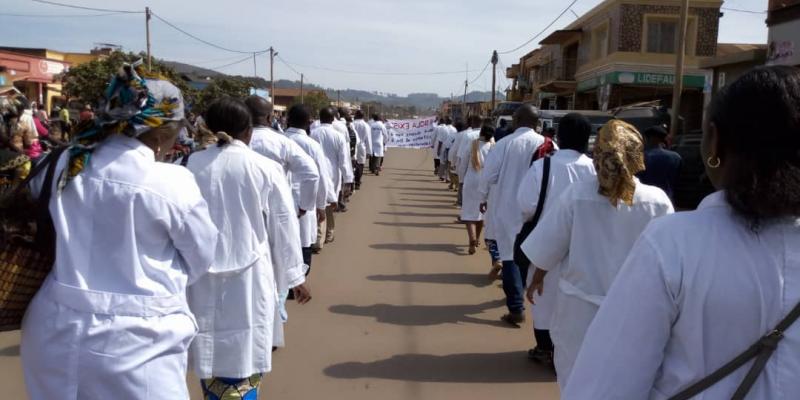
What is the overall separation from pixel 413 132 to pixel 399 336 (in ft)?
Result: 60.1

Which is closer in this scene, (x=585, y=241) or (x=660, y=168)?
(x=585, y=241)

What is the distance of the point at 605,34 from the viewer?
3484 centimetres

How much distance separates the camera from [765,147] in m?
1.46

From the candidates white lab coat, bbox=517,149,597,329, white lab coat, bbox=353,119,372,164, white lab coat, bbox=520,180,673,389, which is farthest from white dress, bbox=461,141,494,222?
A: white lab coat, bbox=353,119,372,164

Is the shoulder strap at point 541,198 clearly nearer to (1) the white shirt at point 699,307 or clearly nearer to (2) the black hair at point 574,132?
(2) the black hair at point 574,132

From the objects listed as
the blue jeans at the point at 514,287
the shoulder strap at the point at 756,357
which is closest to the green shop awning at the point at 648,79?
the blue jeans at the point at 514,287

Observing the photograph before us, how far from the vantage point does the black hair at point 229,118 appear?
147 inches

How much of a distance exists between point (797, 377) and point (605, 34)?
35666 mm

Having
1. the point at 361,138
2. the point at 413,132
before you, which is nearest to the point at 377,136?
the point at 361,138

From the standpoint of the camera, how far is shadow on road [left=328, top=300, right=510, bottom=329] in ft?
20.5

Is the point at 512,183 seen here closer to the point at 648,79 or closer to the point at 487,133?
the point at 487,133

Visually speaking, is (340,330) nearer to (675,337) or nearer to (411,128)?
(675,337)

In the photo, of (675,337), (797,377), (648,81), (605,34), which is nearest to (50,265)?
(675,337)

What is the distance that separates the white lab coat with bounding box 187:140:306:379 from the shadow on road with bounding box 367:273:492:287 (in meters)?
4.16
